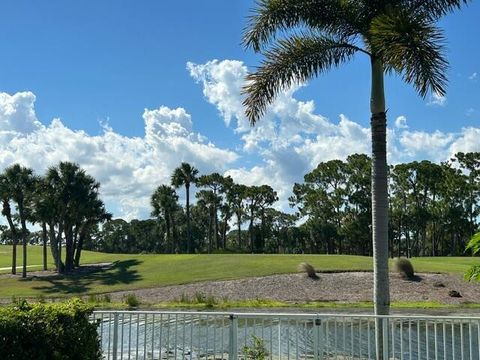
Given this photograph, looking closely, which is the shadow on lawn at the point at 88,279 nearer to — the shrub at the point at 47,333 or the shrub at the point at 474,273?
the shrub at the point at 47,333

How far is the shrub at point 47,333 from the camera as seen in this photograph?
734 centimetres

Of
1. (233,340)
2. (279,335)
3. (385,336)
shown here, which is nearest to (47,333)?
(233,340)

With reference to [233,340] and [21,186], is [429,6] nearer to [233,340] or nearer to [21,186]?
[233,340]

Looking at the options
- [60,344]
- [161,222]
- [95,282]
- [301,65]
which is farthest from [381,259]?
[161,222]

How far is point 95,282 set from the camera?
53.0m

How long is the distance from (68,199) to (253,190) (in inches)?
1645

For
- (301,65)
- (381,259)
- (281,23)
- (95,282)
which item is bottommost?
(95,282)

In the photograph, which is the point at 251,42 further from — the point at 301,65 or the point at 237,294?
the point at 237,294

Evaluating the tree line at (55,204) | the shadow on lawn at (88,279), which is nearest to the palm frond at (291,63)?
the shadow on lawn at (88,279)

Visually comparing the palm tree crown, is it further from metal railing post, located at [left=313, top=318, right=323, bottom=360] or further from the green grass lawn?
the green grass lawn

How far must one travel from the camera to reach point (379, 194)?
11562 millimetres

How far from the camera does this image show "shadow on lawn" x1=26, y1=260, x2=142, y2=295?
49.9 metres

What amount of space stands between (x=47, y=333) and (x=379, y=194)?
6.89 metres

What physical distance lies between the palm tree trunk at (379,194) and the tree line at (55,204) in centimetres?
5383
